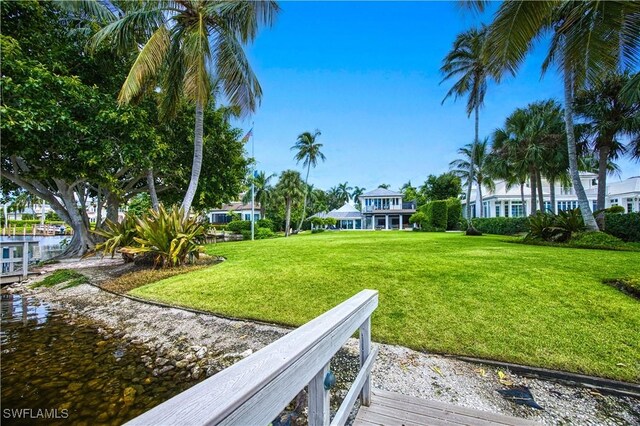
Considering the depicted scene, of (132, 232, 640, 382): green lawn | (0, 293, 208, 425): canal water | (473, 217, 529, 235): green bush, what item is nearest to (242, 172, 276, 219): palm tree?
(473, 217, 529, 235): green bush

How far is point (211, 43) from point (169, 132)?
5.21 metres

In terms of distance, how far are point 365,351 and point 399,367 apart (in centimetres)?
132

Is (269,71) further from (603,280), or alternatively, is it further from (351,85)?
(603,280)

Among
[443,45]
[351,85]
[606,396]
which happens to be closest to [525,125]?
[443,45]

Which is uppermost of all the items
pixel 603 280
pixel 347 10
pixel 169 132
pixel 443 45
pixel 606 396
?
pixel 443 45

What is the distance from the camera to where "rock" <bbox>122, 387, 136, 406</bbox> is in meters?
2.76

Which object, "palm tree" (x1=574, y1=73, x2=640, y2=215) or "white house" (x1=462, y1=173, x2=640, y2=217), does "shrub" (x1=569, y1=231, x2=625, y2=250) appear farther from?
"white house" (x1=462, y1=173, x2=640, y2=217)

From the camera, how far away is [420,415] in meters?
2.20

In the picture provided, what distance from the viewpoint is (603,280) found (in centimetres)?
556

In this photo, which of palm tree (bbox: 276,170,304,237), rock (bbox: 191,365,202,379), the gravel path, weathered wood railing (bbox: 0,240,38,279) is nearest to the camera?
the gravel path

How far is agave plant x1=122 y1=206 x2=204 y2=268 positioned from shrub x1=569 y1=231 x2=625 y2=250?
13.9 m

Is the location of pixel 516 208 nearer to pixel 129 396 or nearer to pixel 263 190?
pixel 263 190

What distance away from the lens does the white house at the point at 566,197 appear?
2677 cm

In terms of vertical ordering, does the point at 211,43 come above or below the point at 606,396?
above
